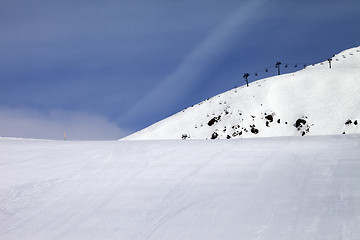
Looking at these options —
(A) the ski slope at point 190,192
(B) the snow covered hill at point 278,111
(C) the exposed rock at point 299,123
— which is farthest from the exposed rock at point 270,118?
(A) the ski slope at point 190,192

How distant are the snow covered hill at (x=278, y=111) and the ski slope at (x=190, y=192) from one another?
32107 mm

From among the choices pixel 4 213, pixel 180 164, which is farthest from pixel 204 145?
pixel 4 213

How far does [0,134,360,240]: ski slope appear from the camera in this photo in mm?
2797

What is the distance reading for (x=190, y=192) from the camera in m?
3.39

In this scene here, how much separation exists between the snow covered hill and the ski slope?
3211cm

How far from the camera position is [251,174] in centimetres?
363

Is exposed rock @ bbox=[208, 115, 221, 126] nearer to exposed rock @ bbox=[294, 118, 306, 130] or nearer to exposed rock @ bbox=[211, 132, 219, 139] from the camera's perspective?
exposed rock @ bbox=[211, 132, 219, 139]

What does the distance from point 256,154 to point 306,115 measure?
36.2 meters

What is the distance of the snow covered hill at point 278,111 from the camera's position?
120 feet

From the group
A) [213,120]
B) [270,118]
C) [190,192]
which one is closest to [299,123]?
[270,118]

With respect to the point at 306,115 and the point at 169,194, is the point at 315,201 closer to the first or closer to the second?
the point at 169,194

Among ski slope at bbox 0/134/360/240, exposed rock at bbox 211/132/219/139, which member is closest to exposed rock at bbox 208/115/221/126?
exposed rock at bbox 211/132/219/139

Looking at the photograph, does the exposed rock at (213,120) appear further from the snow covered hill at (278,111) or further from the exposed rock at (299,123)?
the exposed rock at (299,123)

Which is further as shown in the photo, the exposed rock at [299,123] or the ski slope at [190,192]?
the exposed rock at [299,123]
